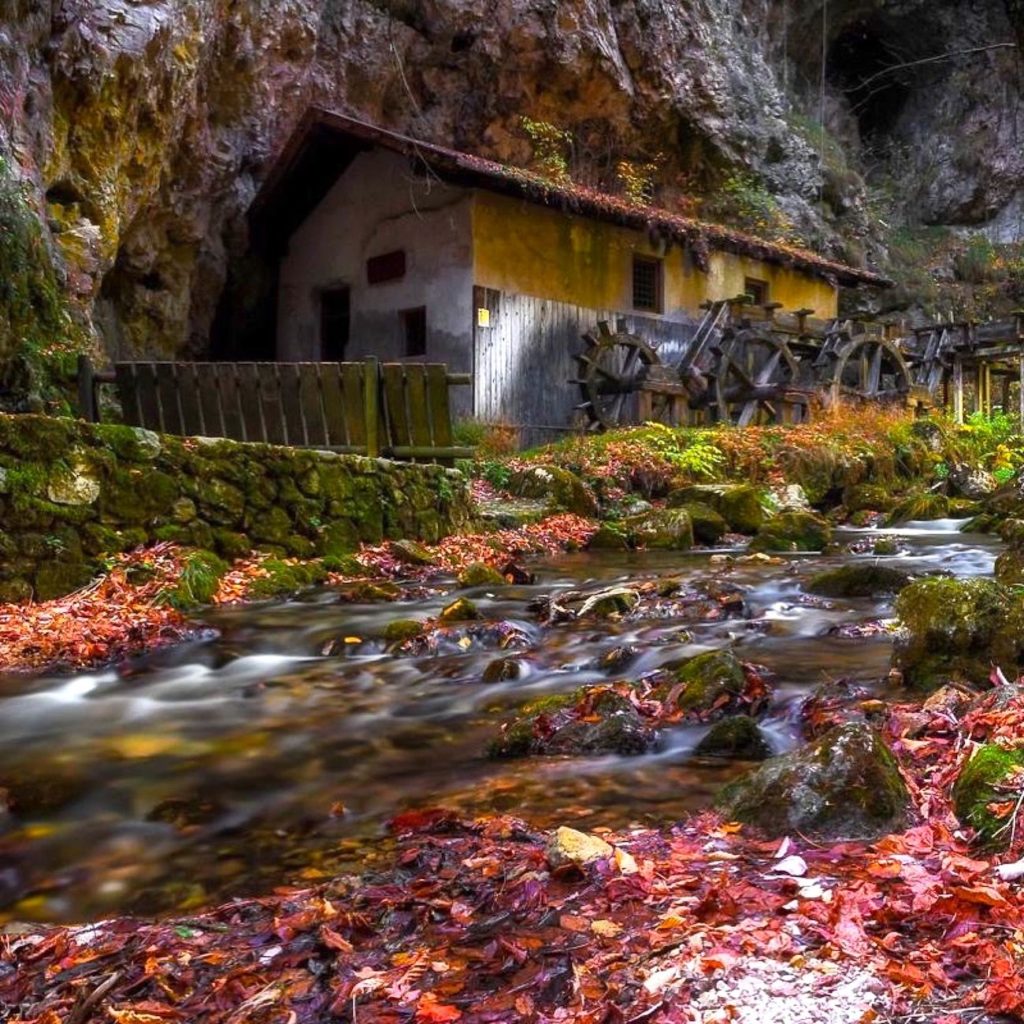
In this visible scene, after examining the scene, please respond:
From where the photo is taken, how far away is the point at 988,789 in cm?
262

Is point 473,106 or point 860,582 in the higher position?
point 473,106

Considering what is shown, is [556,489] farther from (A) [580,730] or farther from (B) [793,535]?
(A) [580,730]

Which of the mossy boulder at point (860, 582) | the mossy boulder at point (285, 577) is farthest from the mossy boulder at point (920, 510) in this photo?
the mossy boulder at point (285, 577)

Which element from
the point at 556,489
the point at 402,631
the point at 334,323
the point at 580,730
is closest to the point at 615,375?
the point at 334,323

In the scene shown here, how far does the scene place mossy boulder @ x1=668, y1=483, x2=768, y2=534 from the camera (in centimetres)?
1266

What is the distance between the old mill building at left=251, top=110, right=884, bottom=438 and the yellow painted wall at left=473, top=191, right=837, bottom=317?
28 millimetres

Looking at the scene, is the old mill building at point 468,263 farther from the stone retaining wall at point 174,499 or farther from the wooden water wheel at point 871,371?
the stone retaining wall at point 174,499

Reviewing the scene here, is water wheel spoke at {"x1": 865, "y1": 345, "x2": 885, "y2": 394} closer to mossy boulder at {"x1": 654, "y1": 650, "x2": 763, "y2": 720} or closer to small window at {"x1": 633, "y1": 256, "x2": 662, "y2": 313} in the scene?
small window at {"x1": 633, "y1": 256, "x2": 662, "y2": 313}

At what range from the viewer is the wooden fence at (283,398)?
9633mm

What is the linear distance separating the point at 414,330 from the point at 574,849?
1622cm

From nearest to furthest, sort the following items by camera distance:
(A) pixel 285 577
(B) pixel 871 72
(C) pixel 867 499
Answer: (A) pixel 285 577, (C) pixel 867 499, (B) pixel 871 72

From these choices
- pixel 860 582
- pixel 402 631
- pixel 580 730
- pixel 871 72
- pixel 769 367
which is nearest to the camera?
pixel 580 730

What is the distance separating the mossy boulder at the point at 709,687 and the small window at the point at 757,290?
19043mm

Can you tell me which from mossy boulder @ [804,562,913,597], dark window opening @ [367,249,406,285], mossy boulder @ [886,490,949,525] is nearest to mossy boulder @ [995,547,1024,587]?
mossy boulder @ [804,562,913,597]
